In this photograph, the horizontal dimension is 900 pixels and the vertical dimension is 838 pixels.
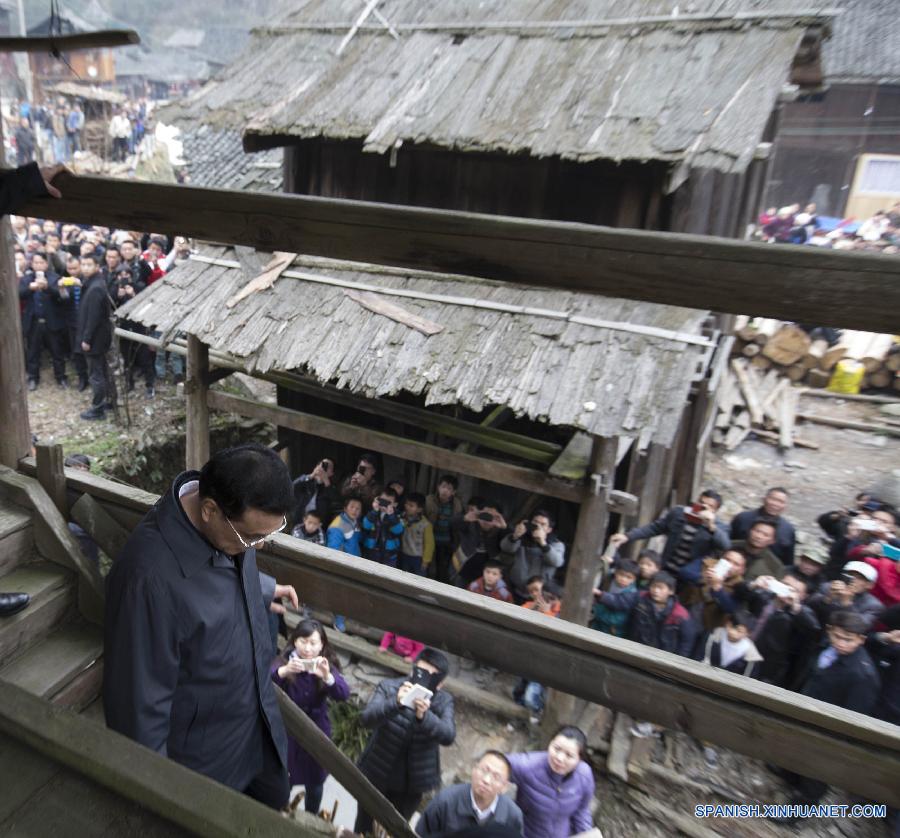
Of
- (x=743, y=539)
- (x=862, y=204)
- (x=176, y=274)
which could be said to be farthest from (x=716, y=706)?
(x=862, y=204)

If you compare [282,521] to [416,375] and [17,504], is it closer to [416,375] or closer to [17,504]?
[17,504]

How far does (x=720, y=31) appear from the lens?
19.3ft

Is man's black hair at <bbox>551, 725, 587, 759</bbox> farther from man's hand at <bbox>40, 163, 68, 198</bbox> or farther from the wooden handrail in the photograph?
man's hand at <bbox>40, 163, 68, 198</bbox>

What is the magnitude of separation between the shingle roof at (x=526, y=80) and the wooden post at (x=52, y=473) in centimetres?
397

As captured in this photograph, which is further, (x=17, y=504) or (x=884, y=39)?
(x=884, y=39)

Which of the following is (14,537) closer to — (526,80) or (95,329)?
(526,80)

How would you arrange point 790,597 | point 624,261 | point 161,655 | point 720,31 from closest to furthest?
point 624,261
point 161,655
point 790,597
point 720,31

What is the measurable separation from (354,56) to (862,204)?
16200 mm

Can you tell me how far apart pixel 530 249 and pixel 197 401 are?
6262 mm

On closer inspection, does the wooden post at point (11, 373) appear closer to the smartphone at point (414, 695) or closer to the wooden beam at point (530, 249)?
the wooden beam at point (530, 249)

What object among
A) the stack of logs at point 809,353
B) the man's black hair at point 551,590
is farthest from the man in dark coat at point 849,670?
the stack of logs at point 809,353

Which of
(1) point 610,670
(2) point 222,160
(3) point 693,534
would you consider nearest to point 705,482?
(3) point 693,534

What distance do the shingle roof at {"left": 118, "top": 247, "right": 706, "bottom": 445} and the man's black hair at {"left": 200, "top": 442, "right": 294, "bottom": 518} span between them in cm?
332

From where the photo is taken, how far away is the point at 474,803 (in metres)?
3.82
